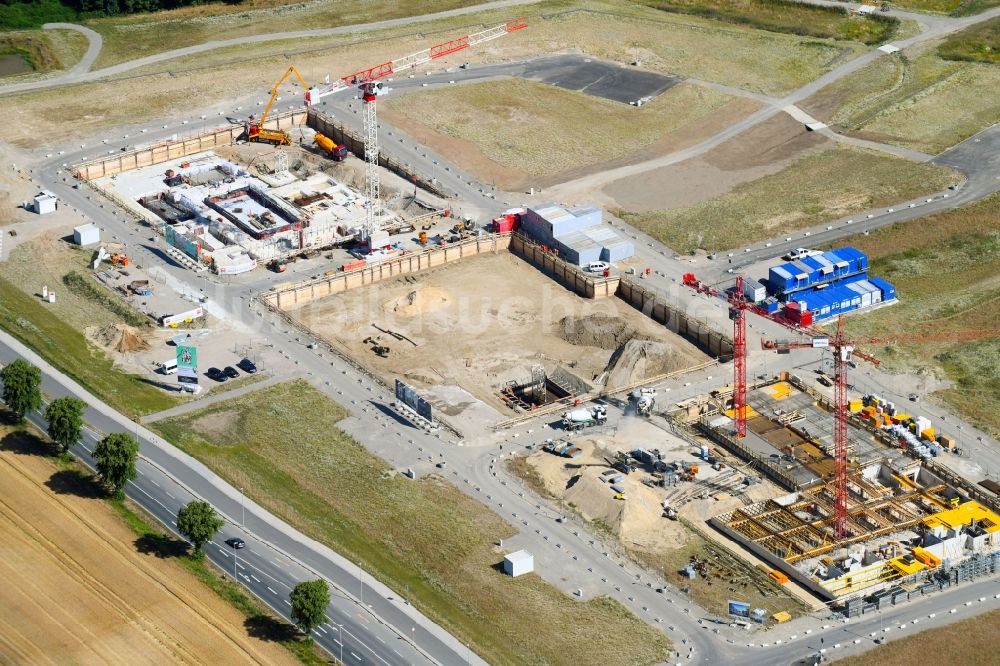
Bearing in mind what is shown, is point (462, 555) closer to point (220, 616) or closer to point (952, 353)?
point (220, 616)

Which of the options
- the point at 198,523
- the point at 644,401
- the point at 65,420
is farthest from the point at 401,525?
the point at 65,420

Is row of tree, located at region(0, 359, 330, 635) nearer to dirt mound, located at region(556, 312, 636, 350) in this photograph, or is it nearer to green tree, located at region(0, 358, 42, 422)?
green tree, located at region(0, 358, 42, 422)

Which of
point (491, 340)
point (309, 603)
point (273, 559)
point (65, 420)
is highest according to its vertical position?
point (65, 420)

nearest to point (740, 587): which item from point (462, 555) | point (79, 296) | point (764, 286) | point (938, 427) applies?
point (462, 555)

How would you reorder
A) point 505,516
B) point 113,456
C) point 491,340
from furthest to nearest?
point 491,340, point 505,516, point 113,456

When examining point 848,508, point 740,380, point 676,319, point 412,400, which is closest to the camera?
point 848,508

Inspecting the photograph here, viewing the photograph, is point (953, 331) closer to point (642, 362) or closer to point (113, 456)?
point (642, 362)
